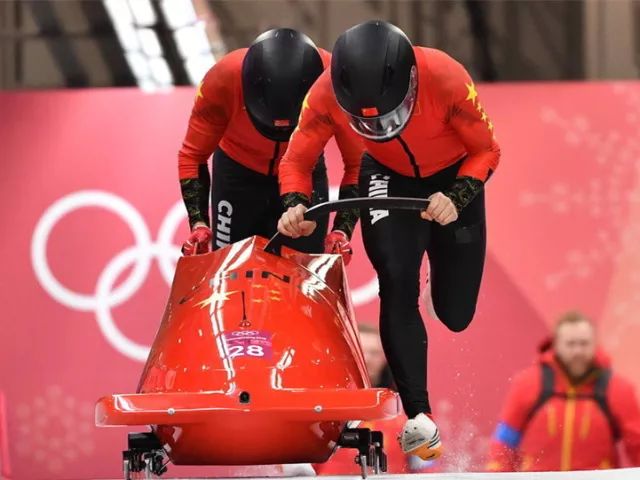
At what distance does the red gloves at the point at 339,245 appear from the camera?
451 centimetres

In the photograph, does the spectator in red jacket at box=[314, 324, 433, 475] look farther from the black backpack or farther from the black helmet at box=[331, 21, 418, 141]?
the black helmet at box=[331, 21, 418, 141]

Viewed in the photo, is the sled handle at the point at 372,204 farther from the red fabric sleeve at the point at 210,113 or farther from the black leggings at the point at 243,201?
the black leggings at the point at 243,201

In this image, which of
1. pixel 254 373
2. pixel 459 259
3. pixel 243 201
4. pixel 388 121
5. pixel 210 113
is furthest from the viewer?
pixel 243 201

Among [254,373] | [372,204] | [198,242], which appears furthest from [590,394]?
[254,373]

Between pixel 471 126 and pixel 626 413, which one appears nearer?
pixel 471 126

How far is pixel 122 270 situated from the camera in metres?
6.76

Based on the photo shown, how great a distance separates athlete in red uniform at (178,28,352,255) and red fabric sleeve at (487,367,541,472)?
1.37 meters

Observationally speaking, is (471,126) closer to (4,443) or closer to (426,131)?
(426,131)

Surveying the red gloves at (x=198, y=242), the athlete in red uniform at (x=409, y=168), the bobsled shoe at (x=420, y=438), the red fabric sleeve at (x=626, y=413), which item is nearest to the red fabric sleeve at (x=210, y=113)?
the red gloves at (x=198, y=242)

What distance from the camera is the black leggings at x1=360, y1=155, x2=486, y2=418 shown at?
411cm

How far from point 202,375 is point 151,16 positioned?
389cm

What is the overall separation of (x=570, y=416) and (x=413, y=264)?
192cm

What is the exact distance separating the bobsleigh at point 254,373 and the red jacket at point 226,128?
797mm

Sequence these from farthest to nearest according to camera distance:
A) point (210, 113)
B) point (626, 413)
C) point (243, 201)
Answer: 1. point (626, 413)
2. point (243, 201)
3. point (210, 113)
